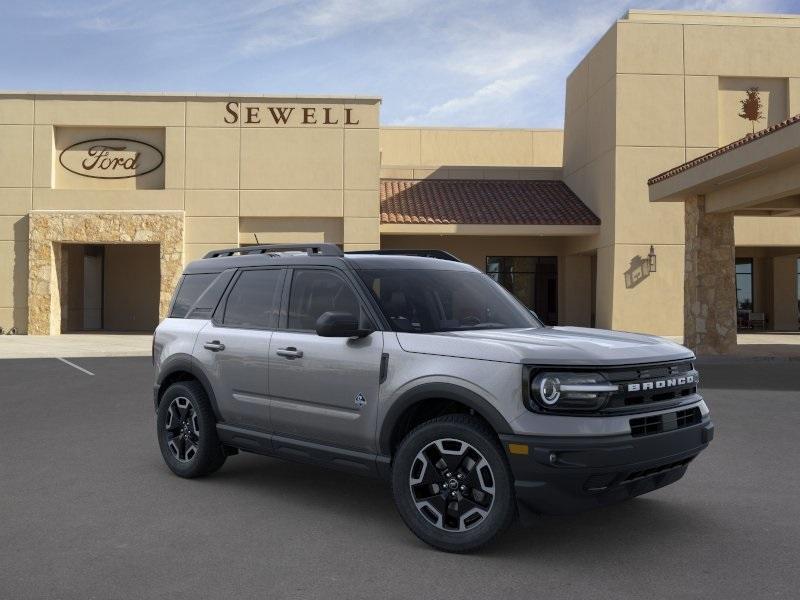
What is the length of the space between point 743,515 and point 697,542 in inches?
32.1

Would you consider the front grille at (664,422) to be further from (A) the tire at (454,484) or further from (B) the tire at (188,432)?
(B) the tire at (188,432)

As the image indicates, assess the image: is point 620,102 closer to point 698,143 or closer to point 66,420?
point 698,143

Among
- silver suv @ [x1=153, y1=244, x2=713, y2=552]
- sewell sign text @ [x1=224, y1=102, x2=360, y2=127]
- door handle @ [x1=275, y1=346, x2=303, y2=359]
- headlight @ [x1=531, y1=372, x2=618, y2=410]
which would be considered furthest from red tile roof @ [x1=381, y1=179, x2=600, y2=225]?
headlight @ [x1=531, y1=372, x2=618, y2=410]

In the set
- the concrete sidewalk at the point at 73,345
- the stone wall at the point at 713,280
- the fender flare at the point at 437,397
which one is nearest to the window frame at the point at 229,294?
the fender flare at the point at 437,397

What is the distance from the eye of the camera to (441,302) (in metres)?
5.67

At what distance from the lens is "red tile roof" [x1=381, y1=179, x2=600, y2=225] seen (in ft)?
90.4

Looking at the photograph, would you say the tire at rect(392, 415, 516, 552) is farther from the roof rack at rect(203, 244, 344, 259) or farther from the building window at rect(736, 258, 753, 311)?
the building window at rect(736, 258, 753, 311)

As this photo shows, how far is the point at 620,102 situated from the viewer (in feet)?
86.1

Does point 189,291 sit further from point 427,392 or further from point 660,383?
point 660,383

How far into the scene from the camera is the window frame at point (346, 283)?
5.27 meters

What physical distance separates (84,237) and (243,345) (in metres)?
22.9

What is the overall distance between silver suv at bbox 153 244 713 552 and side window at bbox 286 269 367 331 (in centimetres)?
1

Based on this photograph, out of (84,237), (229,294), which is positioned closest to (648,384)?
(229,294)

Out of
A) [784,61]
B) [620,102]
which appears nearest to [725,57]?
[784,61]
